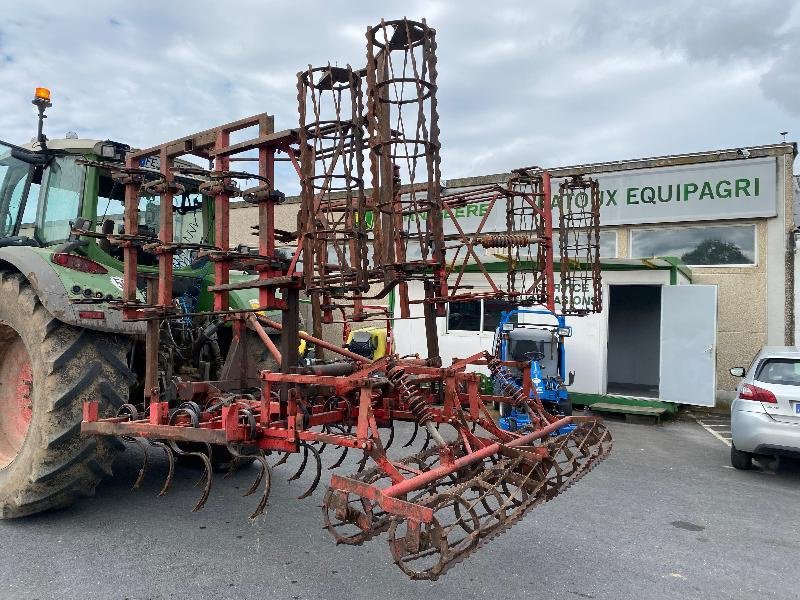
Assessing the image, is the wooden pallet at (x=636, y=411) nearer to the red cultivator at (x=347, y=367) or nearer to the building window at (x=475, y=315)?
the building window at (x=475, y=315)

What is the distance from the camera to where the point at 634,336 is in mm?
13945

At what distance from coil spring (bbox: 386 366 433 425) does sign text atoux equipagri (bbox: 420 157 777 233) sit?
735 centimetres

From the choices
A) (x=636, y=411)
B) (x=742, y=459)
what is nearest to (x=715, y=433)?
(x=636, y=411)

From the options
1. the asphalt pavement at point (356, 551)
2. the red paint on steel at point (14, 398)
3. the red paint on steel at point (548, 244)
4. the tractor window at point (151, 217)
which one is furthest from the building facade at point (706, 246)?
the red paint on steel at point (14, 398)

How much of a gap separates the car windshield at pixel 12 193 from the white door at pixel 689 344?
8.82m

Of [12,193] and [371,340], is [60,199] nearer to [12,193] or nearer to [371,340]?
[12,193]

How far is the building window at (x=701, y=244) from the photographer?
10828 mm

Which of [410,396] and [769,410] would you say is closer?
[410,396]

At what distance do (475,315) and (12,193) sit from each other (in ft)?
26.2

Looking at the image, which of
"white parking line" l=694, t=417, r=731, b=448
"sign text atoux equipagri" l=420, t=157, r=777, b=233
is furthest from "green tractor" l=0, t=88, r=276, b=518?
"sign text atoux equipagri" l=420, t=157, r=777, b=233

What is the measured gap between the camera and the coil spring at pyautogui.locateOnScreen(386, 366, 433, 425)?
3.38 meters

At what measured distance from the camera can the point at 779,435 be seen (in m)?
5.81

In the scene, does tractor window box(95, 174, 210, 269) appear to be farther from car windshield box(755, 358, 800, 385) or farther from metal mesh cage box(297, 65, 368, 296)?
car windshield box(755, 358, 800, 385)

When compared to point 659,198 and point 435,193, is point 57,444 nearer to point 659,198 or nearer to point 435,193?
point 435,193
